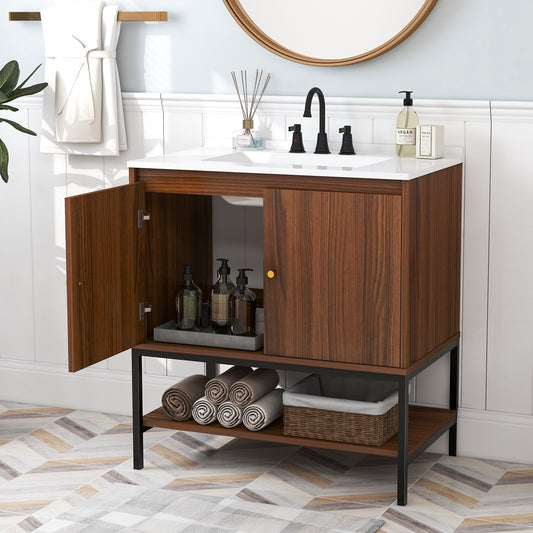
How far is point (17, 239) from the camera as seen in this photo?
11.7 ft

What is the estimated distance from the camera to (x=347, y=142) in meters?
2.97

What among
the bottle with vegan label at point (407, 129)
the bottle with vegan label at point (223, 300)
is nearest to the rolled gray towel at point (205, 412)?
the bottle with vegan label at point (223, 300)

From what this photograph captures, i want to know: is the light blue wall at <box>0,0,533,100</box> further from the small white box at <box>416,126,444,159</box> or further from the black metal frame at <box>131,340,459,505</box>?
the black metal frame at <box>131,340,459,505</box>

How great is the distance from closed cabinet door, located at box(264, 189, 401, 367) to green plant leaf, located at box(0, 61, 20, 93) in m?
1.01

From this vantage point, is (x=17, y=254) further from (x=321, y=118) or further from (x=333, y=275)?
(x=333, y=275)

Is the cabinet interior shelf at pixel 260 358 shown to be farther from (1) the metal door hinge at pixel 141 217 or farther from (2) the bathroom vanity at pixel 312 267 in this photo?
(1) the metal door hinge at pixel 141 217

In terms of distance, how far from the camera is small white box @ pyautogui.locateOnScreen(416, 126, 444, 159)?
2789mm

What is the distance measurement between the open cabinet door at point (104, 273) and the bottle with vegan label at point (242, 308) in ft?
0.87

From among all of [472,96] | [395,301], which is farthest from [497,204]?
[395,301]

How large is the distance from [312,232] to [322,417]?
0.52 meters

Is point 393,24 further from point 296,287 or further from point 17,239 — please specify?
point 17,239

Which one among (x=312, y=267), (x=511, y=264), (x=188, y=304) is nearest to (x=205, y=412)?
(x=188, y=304)

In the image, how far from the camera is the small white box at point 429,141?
2.79 meters

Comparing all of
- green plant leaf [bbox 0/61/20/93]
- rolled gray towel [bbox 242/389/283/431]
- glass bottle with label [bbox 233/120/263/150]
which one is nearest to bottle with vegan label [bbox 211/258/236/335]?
rolled gray towel [bbox 242/389/283/431]
